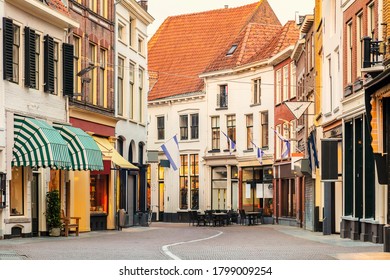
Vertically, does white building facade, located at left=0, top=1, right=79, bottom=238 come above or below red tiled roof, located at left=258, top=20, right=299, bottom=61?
below

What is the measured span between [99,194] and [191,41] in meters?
8.28

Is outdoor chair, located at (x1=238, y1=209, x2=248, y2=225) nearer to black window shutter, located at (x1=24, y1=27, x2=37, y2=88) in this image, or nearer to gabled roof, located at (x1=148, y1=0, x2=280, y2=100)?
gabled roof, located at (x1=148, y1=0, x2=280, y2=100)

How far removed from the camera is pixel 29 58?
33.0m

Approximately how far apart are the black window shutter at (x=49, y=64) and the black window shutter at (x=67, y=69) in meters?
1.26

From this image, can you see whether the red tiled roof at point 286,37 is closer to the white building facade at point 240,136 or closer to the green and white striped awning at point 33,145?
the white building facade at point 240,136

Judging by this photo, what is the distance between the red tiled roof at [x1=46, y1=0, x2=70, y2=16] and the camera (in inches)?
1404

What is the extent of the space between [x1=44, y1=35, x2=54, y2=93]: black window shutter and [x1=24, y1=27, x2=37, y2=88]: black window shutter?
1.02 meters

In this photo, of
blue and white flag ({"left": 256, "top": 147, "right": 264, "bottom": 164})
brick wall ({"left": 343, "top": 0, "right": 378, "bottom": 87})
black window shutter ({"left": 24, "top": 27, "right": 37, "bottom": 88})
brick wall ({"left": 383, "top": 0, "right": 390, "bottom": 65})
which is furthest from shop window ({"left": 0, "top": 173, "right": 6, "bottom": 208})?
blue and white flag ({"left": 256, "top": 147, "right": 264, "bottom": 164})

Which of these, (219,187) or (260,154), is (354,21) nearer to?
(260,154)

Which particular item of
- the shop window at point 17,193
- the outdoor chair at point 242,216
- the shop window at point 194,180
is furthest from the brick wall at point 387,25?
the shop window at point 194,180

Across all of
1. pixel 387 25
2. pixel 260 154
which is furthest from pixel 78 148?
pixel 260 154

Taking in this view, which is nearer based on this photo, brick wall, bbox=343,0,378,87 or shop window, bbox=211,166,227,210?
brick wall, bbox=343,0,378,87
